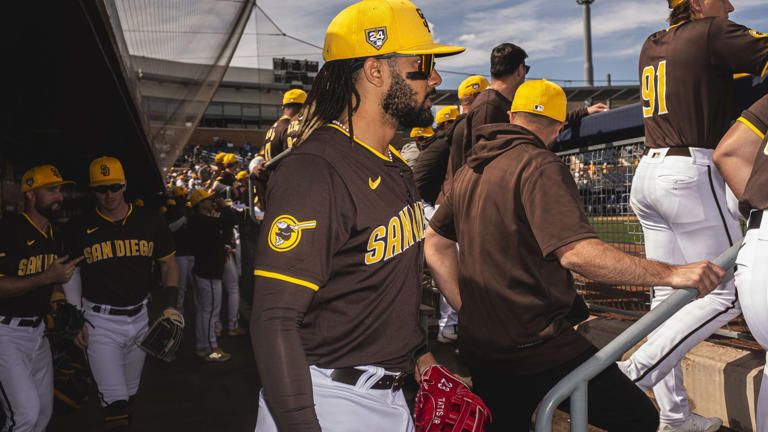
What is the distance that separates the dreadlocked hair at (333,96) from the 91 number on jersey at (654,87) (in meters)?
2.06

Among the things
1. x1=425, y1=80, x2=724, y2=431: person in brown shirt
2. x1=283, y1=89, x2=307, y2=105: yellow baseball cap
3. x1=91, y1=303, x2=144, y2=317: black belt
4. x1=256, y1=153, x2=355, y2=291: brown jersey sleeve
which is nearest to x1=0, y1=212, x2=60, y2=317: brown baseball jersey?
x1=91, y1=303, x2=144, y2=317: black belt

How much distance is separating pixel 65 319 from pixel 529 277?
13.0ft

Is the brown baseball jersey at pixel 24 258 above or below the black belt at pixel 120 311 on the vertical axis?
above

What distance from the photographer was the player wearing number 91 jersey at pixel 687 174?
8.97 ft

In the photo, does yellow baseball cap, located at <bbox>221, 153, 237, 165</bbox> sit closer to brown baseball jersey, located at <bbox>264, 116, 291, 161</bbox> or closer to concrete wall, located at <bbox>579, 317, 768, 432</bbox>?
brown baseball jersey, located at <bbox>264, 116, 291, 161</bbox>

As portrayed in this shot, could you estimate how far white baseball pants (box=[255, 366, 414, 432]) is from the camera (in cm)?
161

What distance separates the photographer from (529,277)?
2.24 meters

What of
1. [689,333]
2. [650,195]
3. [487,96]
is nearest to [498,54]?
[487,96]

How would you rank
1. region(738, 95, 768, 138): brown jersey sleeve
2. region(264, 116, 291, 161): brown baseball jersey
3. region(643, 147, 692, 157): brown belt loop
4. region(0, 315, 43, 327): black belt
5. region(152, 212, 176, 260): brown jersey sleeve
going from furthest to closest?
1. region(264, 116, 291, 161): brown baseball jersey
2. region(152, 212, 176, 260): brown jersey sleeve
3. region(0, 315, 43, 327): black belt
4. region(643, 147, 692, 157): brown belt loop
5. region(738, 95, 768, 138): brown jersey sleeve

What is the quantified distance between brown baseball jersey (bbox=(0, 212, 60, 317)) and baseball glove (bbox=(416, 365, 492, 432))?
12.1 feet

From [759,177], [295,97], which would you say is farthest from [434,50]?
[295,97]

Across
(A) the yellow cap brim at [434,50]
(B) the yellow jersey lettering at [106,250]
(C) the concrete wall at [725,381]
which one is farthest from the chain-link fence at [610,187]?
(B) the yellow jersey lettering at [106,250]

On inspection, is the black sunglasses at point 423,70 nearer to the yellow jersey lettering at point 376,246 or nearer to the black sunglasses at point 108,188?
the yellow jersey lettering at point 376,246

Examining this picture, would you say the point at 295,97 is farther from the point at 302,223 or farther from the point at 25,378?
the point at 302,223
